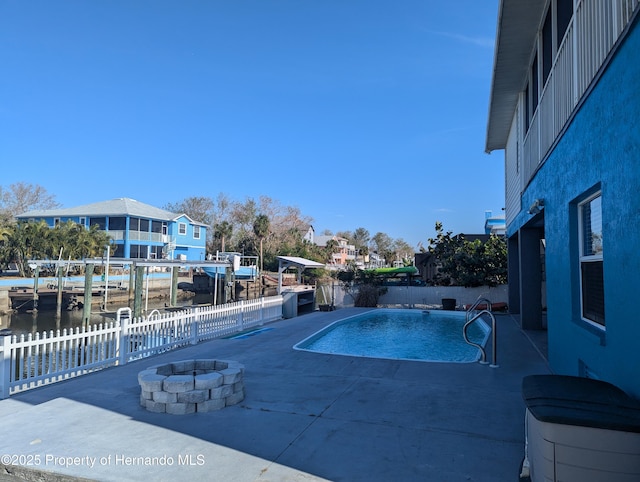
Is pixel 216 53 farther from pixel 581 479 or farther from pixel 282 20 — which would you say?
pixel 581 479

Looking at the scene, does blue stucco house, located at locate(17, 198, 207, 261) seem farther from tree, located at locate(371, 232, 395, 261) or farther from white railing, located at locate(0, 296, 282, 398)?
tree, located at locate(371, 232, 395, 261)

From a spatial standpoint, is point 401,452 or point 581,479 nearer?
point 581,479

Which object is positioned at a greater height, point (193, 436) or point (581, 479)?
point (581, 479)

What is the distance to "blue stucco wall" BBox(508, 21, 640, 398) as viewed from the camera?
314 centimetres

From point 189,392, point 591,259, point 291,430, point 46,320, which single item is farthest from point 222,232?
point 591,259

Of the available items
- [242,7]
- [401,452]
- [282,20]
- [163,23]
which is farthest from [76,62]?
[401,452]

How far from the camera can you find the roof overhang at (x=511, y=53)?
287 inches

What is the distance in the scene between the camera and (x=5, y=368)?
5629 millimetres

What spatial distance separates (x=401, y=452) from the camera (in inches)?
142

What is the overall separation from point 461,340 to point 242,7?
13624mm

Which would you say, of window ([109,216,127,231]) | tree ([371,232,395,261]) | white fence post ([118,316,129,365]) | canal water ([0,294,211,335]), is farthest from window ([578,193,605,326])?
tree ([371,232,395,261])

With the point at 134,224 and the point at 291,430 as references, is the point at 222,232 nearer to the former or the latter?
the point at 134,224

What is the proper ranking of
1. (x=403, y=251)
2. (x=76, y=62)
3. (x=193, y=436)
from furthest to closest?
(x=403, y=251)
(x=76, y=62)
(x=193, y=436)

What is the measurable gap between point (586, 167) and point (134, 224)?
4403 cm
